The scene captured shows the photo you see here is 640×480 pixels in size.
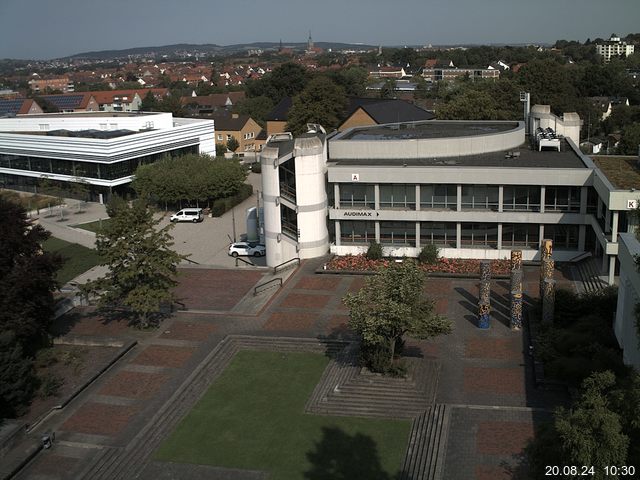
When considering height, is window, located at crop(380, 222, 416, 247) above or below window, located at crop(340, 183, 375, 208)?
below

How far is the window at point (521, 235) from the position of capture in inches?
1471

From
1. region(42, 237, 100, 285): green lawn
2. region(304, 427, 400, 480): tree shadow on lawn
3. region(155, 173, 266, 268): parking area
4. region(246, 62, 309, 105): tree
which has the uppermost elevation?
region(246, 62, 309, 105): tree

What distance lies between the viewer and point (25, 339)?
1064 inches

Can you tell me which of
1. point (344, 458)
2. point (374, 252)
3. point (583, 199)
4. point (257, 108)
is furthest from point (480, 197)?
point (257, 108)

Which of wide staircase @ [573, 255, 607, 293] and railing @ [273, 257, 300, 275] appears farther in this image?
railing @ [273, 257, 300, 275]

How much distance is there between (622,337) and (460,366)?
5.68m

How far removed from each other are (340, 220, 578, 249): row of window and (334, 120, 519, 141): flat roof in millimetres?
6321

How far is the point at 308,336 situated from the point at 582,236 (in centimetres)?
1655

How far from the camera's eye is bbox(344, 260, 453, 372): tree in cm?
2347

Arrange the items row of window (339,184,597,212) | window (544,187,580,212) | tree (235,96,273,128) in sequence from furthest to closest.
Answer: tree (235,96,273,128) → row of window (339,184,597,212) → window (544,187,580,212)

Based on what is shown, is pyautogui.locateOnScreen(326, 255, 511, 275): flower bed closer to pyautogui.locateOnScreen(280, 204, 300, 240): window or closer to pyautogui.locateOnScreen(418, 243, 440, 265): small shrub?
pyautogui.locateOnScreen(418, 243, 440, 265): small shrub

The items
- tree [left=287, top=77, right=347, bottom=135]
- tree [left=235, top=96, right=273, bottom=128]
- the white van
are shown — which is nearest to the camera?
the white van

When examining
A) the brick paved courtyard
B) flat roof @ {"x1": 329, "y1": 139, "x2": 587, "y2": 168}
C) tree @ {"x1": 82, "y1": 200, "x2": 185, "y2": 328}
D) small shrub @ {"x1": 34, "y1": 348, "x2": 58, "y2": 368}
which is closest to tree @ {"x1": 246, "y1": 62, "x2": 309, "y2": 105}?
flat roof @ {"x1": 329, "y1": 139, "x2": 587, "y2": 168}

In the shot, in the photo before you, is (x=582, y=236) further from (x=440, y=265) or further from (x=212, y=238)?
(x=212, y=238)
